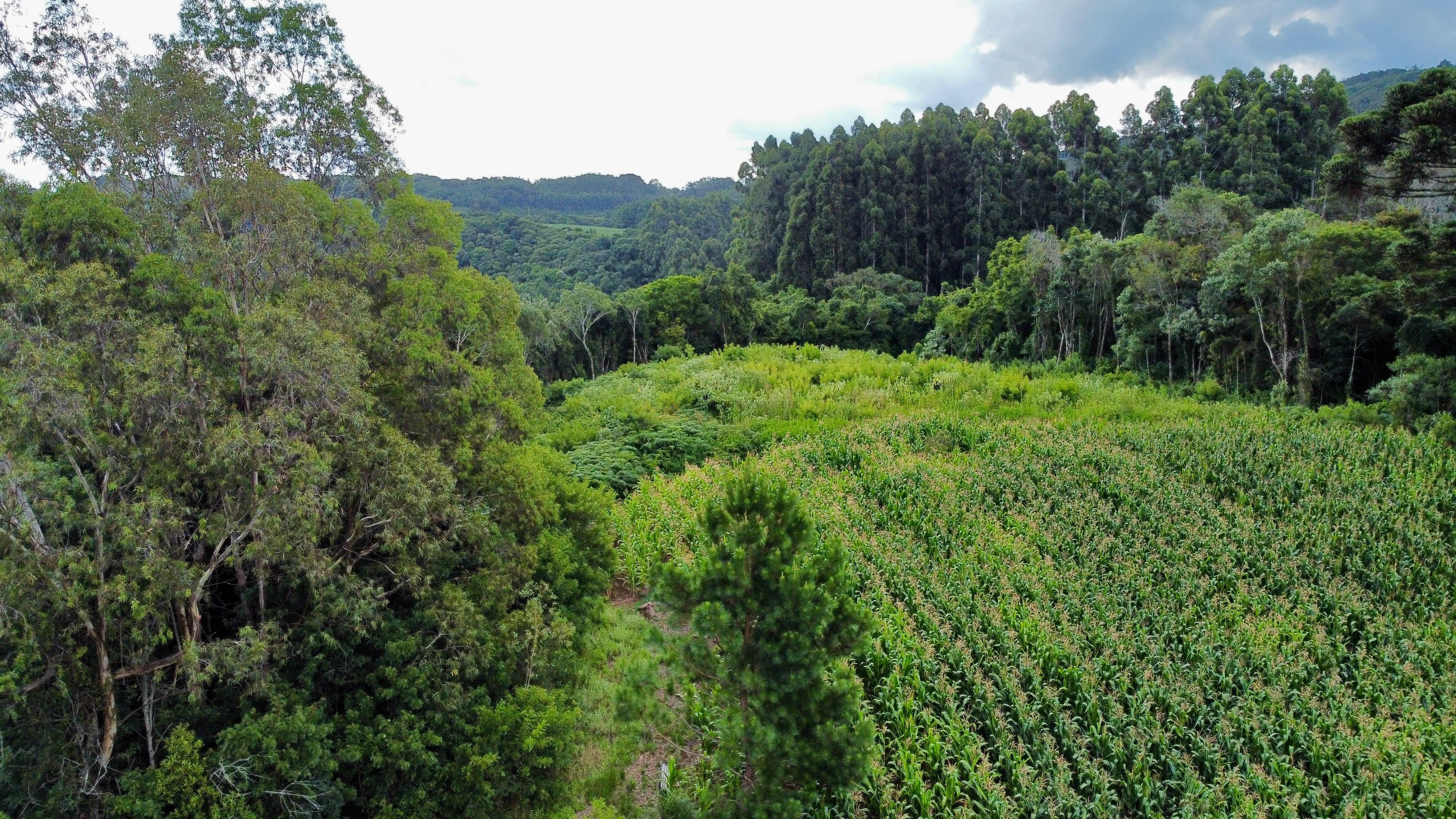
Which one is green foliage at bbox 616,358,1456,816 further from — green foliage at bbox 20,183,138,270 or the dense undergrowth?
green foliage at bbox 20,183,138,270

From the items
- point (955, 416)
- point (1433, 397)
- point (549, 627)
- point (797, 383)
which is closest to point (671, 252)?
point (797, 383)

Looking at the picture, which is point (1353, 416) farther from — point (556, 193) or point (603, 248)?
point (556, 193)

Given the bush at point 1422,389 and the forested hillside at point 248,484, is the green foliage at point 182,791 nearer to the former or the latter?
the forested hillside at point 248,484

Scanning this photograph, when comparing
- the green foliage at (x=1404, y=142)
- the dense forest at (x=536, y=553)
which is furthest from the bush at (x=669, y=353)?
the green foliage at (x=1404, y=142)

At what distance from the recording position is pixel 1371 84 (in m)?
81.1

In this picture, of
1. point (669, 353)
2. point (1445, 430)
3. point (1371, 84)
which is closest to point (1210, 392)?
point (1445, 430)

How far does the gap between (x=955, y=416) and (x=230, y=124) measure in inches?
692

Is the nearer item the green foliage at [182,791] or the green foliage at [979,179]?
the green foliage at [182,791]

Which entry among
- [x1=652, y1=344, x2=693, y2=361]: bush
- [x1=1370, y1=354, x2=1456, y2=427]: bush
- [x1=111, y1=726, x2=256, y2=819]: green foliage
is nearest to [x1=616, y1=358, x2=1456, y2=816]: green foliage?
[x1=1370, y1=354, x2=1456, y2=427]: bush

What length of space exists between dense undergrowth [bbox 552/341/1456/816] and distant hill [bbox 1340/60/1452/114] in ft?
200

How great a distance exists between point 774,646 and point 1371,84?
114128 mm

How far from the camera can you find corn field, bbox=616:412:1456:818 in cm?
699

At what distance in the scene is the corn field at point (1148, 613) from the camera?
275 inches

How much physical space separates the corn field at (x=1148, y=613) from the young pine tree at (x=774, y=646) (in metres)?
1.72
